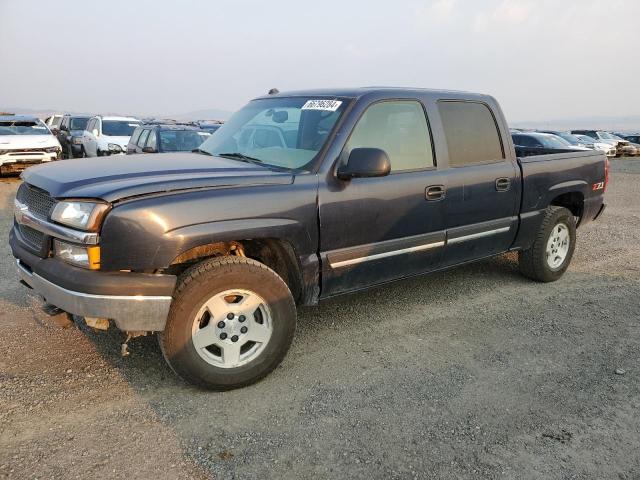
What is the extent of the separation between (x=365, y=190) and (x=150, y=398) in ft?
6.19

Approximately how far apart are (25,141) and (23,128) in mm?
1058

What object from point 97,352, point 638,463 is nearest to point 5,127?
point 97,352

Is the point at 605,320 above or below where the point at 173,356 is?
below

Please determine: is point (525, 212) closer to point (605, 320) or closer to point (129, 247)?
point (605, 320)

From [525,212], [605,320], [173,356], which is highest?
[525,212]

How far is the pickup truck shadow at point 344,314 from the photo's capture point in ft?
10.5

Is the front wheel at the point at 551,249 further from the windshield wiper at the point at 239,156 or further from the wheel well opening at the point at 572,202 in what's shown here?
the windshield wiper at the point at 239,156

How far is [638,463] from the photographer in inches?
97.6

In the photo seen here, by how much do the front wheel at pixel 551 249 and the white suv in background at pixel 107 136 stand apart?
37.0 ft

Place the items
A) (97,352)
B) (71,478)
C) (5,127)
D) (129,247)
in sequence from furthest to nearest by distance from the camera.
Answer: (5,127) → (97,352) → (129,247) → (71,478)

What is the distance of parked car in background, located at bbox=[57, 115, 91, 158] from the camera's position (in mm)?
16781

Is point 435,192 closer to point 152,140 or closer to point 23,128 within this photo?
point 152,140

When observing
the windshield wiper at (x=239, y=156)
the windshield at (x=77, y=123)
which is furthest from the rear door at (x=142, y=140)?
the windshield at (x=77, y=123)

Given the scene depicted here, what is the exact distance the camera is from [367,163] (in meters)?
3.21
